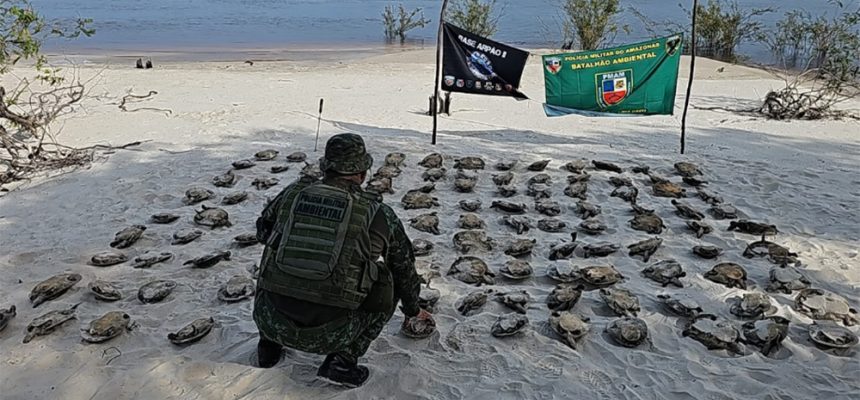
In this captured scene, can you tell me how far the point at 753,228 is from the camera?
5746mm

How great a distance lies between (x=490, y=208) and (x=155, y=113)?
671cm

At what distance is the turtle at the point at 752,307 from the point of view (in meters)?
4.21

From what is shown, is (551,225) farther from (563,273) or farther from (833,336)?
(833,336)

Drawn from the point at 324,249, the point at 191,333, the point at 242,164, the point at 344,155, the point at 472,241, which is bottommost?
the point at 191,333

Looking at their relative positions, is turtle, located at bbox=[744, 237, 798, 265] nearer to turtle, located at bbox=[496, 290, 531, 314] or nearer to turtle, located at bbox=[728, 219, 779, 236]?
turtle, located at bbox=[728, 219, 779, 236]

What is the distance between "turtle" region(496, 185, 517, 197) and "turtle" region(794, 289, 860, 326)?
2.86 meters

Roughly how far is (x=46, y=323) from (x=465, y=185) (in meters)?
4.00

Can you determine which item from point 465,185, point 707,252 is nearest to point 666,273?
point 707,252

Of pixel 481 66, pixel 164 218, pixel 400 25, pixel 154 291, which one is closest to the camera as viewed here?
pixel 154 291

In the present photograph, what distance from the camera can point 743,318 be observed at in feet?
13.8

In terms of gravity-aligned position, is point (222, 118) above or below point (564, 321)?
above

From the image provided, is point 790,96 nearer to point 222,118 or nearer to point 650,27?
point 222,118

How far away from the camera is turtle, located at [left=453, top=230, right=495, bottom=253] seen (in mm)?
5309

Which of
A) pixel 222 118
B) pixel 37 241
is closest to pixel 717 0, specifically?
pixel 222 118
